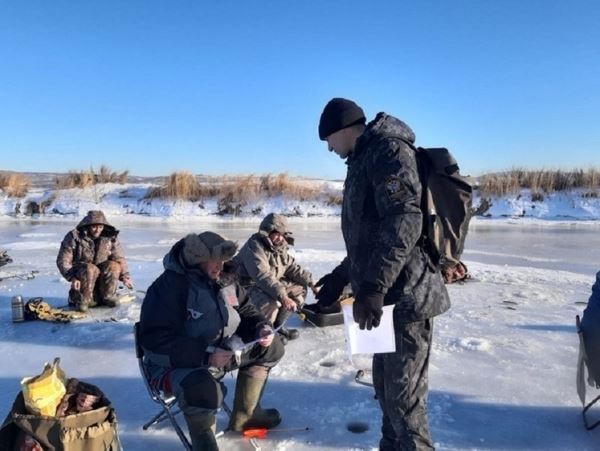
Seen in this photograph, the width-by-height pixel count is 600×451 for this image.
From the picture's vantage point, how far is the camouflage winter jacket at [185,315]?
8.05ft

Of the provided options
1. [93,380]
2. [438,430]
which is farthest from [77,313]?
[438,430]

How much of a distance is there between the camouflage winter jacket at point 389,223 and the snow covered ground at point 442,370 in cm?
98

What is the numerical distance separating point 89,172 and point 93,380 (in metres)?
21.1

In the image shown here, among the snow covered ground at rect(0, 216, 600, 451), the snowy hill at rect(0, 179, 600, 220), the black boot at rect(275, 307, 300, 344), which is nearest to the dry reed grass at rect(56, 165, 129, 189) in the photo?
the snowy hill at rect(0, 179, 600, 220)

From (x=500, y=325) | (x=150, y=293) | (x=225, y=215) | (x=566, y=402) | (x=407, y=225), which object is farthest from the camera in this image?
(x=225, y=215)

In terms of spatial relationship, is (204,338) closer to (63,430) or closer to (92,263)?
(63,430)

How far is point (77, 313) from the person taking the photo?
17.3ft

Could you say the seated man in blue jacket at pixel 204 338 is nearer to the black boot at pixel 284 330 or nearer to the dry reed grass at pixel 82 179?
the black boot at pixel 284 330

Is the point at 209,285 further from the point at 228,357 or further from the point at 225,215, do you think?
the point at 225,215

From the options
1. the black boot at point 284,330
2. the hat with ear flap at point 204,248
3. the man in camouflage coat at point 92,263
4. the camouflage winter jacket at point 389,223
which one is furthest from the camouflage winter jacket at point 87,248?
the camouflage winter jacket at point 389,223

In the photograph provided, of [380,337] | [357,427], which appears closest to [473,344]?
[357,427]

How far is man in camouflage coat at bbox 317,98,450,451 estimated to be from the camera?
2.11m

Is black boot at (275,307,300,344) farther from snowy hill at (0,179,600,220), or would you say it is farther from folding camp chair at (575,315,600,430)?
snowy hill at (0,179,600,220)

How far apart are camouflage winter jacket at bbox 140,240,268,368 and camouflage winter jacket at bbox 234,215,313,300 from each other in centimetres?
130
